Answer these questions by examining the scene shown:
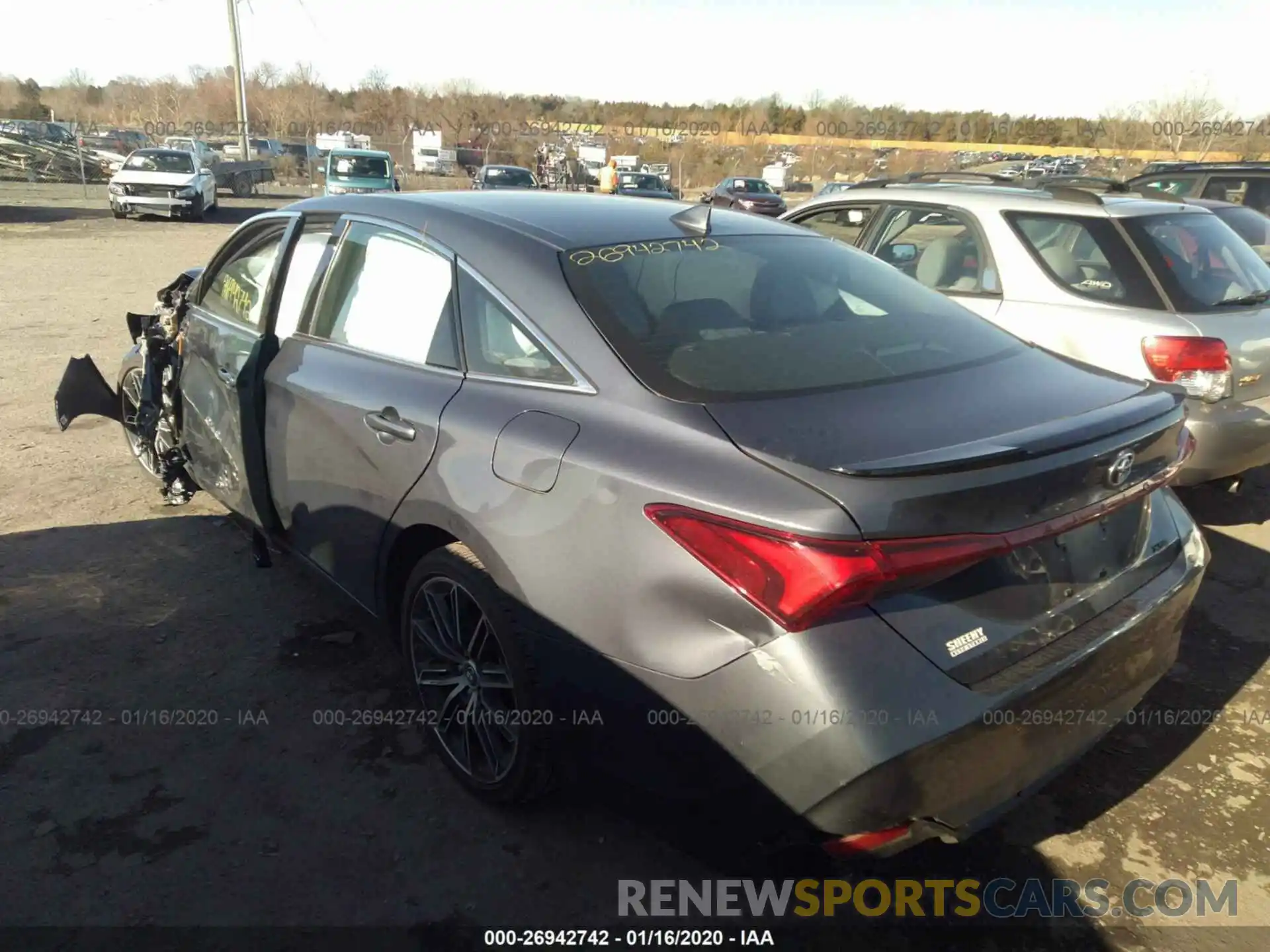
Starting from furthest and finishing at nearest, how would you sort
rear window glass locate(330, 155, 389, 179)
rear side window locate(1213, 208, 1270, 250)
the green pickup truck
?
rear window glass locate(330, 155, 389, 179), the green pickup truck, rear side window locate(1213, 208, 1270, 250)

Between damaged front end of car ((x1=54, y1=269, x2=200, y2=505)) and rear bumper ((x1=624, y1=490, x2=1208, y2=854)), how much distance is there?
11.9 feet

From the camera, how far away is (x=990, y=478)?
1.92m

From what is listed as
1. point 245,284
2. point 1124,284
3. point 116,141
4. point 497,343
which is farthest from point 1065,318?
point 116,141

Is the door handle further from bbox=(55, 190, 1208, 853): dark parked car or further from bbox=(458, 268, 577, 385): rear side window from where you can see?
bbox=(458, 268, 577, 385): rear side window

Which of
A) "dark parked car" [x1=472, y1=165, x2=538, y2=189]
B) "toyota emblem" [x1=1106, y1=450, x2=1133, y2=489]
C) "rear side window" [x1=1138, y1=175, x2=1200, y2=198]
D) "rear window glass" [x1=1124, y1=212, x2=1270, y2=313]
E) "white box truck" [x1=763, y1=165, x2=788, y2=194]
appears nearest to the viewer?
"toyota emblem" [x1=1106, y1=450, x2=1133, y2=489]

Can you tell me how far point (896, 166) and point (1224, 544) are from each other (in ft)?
162

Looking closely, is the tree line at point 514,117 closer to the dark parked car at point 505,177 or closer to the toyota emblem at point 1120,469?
the dark parked car at point 505,177

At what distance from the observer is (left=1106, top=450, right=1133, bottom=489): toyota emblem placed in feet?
7.01

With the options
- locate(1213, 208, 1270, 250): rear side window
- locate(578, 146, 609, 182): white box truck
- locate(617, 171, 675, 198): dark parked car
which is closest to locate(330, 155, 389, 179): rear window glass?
locate(617, 171, 675, 198): dark parked car

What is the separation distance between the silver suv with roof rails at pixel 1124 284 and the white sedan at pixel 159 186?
21146 mm

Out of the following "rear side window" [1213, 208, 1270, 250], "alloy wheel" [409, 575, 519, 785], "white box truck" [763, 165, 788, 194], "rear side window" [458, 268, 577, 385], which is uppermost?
"white box truck" [763, 165, 788, 194]

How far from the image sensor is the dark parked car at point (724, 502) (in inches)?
73.0

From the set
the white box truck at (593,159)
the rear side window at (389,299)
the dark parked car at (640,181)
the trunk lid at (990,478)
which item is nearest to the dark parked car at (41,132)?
the white box truck at (593,159)

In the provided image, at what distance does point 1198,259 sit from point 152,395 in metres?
5.51
